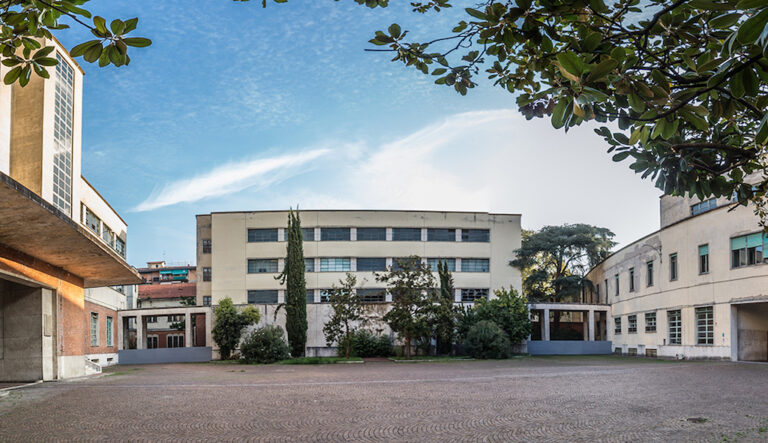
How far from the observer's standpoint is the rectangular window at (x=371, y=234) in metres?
47.6

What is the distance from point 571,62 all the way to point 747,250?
2777cm

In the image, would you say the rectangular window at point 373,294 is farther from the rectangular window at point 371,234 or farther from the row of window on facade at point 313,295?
the rectangular window at point 371,234

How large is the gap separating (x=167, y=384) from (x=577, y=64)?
1852 cm

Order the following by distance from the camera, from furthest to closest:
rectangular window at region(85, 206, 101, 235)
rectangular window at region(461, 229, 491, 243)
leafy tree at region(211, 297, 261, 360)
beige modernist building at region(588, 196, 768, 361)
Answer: rectangular window at region(461, 229, 491, 243), leafy tree at region(211, 297, 261, 360), rectangular window at region(85, 206, 101, 235), beige modernist building at region(588, 196, 768, 361)

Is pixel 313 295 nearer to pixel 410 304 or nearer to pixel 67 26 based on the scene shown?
pixel 410 304

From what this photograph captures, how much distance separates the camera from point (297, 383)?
18438mm

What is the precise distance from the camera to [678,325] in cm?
3250

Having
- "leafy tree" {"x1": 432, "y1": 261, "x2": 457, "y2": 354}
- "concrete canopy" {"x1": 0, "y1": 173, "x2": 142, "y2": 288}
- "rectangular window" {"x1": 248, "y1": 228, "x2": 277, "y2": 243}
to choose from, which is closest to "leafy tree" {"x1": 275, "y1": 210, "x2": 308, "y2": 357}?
"leafy tree" {"x1": 432, "y1": 261, "x2": 457, "y2": 354}

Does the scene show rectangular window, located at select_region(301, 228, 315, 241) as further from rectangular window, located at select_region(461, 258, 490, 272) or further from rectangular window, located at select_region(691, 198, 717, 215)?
rectangular window, located at select_region(691, 198, 717, 215)

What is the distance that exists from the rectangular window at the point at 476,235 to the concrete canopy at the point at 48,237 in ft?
94.9

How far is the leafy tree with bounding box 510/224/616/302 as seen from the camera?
52.3 m

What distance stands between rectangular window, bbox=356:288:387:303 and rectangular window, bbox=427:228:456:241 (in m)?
5.47

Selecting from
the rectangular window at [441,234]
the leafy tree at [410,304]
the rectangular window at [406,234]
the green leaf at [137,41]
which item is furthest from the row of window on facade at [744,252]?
the green leaf at [137,41]

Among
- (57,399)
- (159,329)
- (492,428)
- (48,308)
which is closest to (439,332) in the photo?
(48,308)
